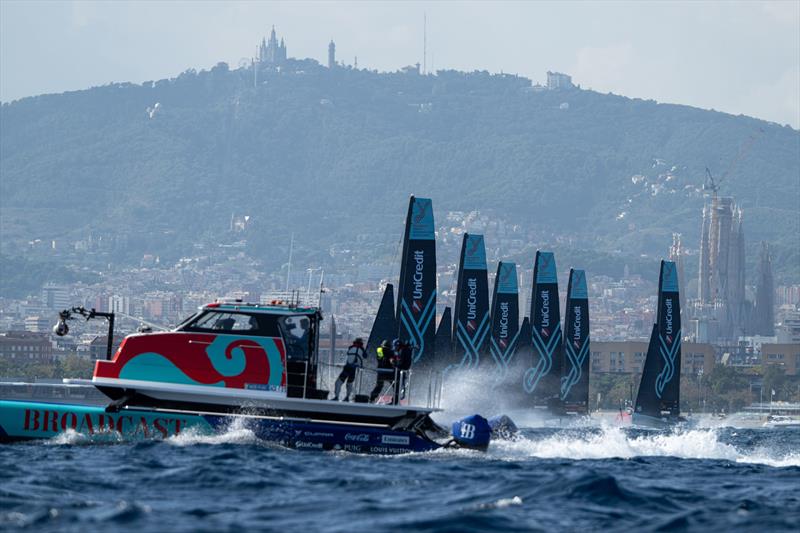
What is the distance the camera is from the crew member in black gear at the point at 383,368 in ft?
104

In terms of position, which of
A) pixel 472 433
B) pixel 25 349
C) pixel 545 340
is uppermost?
pixel 25 349

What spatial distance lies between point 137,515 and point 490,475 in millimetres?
7572

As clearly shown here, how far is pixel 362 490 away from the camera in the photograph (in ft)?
81.0

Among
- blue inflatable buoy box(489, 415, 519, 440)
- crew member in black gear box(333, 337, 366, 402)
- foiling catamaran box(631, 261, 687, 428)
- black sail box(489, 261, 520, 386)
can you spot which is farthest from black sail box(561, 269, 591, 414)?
crew member in black gear box(333, 337, 366, 402)

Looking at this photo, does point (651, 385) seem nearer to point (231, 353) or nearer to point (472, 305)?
point (472, 305)

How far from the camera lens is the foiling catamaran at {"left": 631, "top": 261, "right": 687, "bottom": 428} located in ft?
269

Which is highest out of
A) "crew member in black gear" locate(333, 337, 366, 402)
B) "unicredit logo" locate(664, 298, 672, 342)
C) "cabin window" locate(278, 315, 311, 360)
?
"unicredit logo" locate(664, 298, 672, 342)

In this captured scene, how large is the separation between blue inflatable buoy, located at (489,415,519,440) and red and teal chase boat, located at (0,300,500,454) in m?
2.65

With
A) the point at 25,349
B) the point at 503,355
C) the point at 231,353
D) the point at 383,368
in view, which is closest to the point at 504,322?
the point at 503,355

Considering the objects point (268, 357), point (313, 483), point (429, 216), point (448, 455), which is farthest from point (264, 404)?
point (429, 216)

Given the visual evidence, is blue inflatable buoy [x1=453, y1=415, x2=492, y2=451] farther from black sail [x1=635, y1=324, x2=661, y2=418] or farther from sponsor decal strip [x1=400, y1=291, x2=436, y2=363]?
black sail [x1=635, y1=324, x2=661, y2=418]

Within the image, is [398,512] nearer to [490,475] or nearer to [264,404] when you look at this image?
[490,475]

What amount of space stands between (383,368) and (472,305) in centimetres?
3301

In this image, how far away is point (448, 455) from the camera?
30.7 meters
